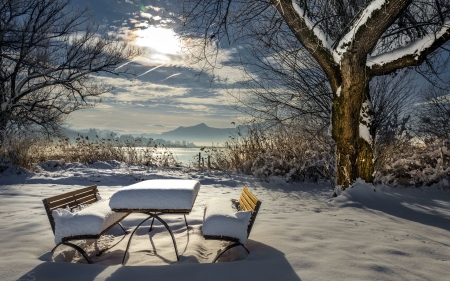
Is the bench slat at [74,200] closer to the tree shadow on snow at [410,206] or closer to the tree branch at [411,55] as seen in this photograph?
the tree shadow on snow at [410,206]

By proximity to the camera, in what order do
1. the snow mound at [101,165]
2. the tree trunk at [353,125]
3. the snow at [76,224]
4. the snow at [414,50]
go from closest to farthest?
the snow at [76,224], the snow at [414,50], the tree trunk at [353,125], the snow mound at [101,165]

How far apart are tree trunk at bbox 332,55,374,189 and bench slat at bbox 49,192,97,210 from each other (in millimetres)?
5275

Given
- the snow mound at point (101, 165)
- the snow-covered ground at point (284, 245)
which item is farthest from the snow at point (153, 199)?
the snow mound at point (101, 165)

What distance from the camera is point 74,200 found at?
4379 millimetres

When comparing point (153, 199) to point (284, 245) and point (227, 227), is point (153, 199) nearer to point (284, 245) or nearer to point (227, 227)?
point (227, 227)

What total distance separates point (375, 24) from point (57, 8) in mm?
18415

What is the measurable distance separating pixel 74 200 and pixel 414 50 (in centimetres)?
683

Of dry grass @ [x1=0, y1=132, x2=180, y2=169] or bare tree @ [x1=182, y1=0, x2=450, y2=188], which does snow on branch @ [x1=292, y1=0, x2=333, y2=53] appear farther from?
dry grass @ [x1=0, y1=132, x2=180, y2=169]

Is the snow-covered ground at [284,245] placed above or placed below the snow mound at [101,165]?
below

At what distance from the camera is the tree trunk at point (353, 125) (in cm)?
675

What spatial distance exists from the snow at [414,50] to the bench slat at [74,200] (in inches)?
241

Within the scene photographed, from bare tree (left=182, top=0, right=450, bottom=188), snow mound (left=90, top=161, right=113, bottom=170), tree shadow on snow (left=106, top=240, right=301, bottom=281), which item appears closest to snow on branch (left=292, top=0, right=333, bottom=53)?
bare tree (left=182, top=0, right=450, bottom=188)

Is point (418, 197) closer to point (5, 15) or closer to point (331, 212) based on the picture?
point (331, 212)

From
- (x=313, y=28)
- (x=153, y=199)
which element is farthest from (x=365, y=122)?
(x=153, y=199)
